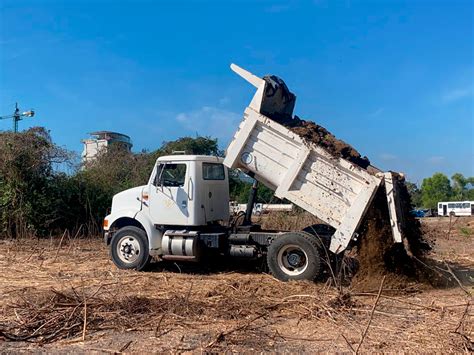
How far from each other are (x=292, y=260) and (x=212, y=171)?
2.89 m

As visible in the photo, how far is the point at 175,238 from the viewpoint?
31.6 ft

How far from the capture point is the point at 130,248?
393 inches

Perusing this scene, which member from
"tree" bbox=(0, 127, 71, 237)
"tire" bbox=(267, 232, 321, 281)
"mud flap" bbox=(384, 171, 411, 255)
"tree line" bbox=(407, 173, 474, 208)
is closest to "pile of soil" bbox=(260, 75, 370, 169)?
"mud flap" bbox=(384, 171, 411, 255)

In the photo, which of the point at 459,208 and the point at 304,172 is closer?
the point at 304,172

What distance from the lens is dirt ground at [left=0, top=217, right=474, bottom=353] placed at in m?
4.99

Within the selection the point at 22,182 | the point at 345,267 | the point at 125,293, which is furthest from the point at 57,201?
the point at 345,267

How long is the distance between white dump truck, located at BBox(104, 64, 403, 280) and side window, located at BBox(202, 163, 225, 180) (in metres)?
0.02

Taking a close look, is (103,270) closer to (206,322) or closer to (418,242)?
(206,322)

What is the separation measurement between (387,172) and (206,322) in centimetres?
397

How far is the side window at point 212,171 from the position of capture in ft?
32.8

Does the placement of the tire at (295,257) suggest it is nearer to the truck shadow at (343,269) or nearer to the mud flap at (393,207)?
the truck shadow at (343,269)

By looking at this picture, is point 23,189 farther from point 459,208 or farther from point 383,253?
point 459,208

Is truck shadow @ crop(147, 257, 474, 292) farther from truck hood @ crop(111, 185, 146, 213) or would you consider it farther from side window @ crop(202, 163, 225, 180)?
side window @ crop(202, 163, 225, 180)

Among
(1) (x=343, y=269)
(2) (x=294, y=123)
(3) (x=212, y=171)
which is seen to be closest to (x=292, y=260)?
(1) (x=343, y=269)
